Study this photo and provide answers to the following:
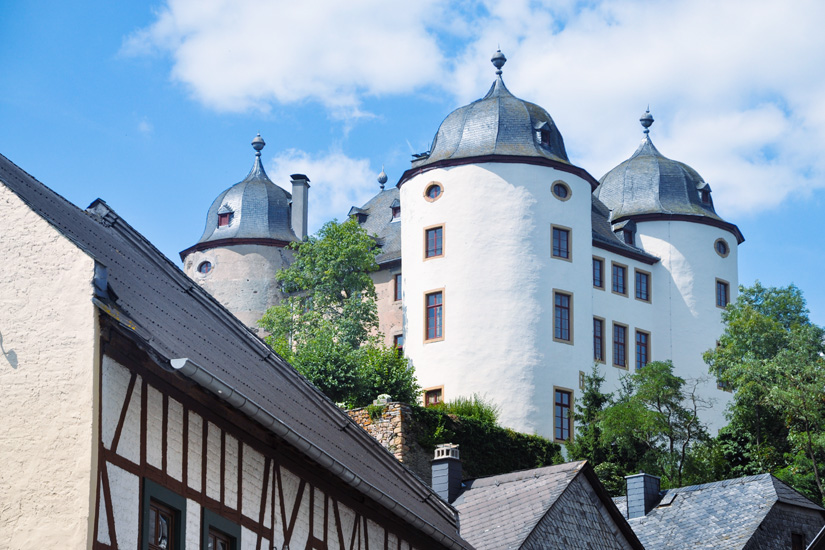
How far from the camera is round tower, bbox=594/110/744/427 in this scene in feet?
172

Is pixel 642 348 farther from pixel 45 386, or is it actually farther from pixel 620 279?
pixel 45 386

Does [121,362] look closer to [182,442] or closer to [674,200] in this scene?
[182,442]

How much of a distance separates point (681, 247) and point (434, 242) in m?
11.0

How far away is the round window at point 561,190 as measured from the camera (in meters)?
49.0

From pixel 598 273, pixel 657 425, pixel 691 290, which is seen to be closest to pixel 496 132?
pixel 598 273

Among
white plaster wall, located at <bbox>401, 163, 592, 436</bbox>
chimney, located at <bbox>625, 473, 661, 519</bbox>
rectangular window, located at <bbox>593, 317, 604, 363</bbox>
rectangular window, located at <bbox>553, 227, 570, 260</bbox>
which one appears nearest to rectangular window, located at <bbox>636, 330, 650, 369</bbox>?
rectangular window, located at <bbox>593, 317, 604, 363</bbox>

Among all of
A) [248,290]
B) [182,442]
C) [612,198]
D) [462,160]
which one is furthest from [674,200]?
[182,442]

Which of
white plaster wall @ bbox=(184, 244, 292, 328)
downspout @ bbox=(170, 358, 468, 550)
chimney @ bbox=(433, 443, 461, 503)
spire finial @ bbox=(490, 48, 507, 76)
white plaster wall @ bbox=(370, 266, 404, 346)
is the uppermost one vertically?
spire finial @ bbox=(490, 48, 507, 76)

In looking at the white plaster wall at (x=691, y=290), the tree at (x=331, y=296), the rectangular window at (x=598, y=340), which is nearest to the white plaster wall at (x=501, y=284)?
the rectangular window at (x=598, y=340)

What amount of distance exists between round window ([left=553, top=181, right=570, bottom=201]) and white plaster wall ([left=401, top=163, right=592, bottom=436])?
193 millimetres

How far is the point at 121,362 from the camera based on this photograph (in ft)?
43.2

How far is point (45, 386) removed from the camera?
42.0 feet

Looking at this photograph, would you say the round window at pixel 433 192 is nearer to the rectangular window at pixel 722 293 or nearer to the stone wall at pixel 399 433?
the rectangular window at pixel 722 293

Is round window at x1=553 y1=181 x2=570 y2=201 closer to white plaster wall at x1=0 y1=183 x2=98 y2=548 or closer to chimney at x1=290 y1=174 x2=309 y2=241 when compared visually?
chimney at x1=290 y1=174 x2=309 y2=241
